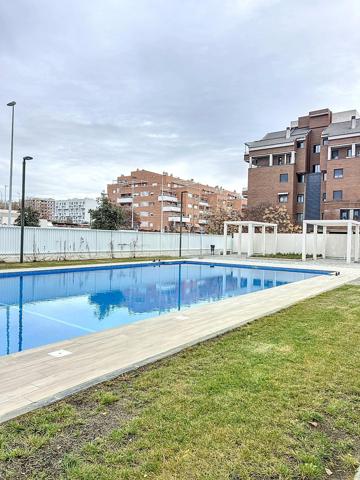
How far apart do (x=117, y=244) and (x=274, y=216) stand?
20749mm

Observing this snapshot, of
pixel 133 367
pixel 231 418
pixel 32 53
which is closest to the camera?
pixel 231 418

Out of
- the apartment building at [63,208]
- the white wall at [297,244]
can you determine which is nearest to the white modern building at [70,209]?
the apartment building at [63,208]

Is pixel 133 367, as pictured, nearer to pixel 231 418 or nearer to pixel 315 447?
pixel 231 418

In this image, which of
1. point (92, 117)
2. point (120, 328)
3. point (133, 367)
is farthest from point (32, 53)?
point (133, 367)

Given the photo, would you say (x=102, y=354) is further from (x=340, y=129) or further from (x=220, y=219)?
(x=340, y=129)

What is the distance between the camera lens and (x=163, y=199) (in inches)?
2729

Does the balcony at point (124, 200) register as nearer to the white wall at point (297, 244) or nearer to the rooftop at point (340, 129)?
the rooftop at point (340, 129)

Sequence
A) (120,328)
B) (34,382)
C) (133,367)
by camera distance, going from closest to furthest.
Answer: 1. (34,382)
2. (133,367)
3. (120,328)

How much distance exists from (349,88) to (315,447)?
1872 cm

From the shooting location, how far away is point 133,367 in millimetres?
4176

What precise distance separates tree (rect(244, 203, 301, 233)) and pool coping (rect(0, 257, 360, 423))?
101 ft

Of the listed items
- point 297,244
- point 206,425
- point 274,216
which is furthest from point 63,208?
point 206,425

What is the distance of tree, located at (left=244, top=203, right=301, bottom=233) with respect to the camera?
123 ft

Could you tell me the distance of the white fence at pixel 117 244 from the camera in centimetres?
1853
